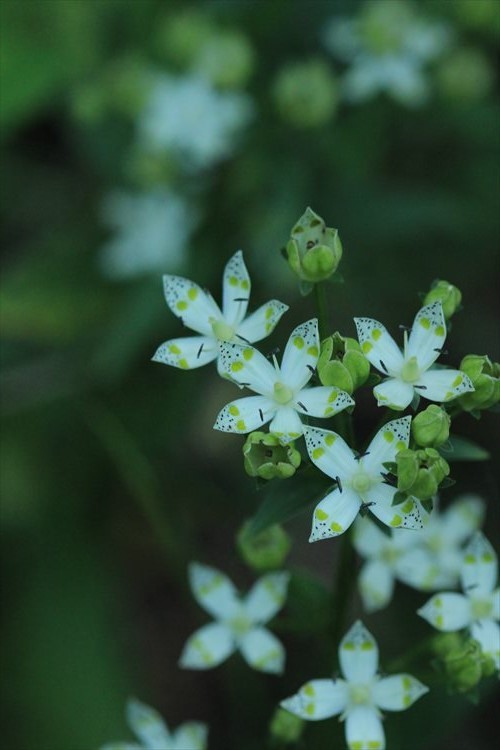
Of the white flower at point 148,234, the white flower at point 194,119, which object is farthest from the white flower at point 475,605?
the white flower at point 194,119

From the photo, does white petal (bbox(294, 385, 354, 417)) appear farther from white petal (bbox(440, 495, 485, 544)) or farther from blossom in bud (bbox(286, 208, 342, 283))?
white petal (bbox(440, 495, 485, 544))

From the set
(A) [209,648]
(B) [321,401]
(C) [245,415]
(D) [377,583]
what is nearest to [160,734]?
(A) [209,648]

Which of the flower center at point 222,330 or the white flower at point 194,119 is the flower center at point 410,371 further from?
the white flower at point 194,119

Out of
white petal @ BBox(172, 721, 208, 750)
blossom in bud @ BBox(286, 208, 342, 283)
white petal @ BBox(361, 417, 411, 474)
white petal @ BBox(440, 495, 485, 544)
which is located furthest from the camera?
white petal @ BBox(440, 495, 485, 544)

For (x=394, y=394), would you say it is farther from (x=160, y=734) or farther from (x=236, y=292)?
(x=160, y=734)

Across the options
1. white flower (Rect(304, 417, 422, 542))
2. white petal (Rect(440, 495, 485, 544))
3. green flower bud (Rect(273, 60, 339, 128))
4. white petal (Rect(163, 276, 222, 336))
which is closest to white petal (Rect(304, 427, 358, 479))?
white flower (Rect(304, 417, 422, 542))

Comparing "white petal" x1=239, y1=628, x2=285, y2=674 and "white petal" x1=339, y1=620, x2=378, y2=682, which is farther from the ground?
"white petal" x1=239, y1=628, x2=285, y2=674

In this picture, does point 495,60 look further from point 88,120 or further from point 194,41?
point 88,120
